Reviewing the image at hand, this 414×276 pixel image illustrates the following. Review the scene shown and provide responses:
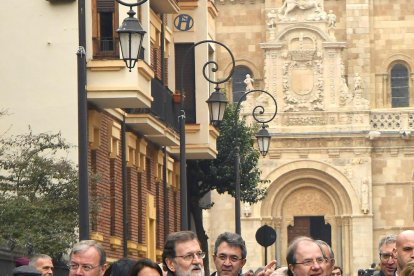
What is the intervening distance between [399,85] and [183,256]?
6444cm

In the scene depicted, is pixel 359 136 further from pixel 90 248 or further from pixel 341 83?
pixel 90 248

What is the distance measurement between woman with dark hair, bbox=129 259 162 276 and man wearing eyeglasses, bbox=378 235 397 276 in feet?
19.7

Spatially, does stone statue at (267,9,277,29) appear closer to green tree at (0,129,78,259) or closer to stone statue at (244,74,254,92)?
stone statue at (244,74,254,92)

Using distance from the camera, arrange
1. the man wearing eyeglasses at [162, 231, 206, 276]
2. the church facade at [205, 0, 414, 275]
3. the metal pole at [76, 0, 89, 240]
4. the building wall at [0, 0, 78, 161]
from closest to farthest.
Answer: the man wearing eyeglasses at [162, 231, 206, 276]
the metal pole at [76, 0, 89, 240]
the building wall at [0, 0, 78, 161]
the church facade at [205, 0, 414, 275]

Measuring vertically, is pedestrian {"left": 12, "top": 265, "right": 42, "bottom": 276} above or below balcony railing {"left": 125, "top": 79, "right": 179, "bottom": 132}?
below

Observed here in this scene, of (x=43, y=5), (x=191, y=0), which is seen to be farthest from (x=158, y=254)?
(x=43, y=5)

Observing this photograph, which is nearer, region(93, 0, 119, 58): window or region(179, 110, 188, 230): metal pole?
region(93, 0, 119, 58): window

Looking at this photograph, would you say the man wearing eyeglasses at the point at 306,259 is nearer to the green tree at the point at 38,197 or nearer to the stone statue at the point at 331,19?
the green tree at the point at 38,197

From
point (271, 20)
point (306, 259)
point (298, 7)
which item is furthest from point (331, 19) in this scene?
point (306, 259)

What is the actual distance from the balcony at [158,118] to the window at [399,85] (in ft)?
114

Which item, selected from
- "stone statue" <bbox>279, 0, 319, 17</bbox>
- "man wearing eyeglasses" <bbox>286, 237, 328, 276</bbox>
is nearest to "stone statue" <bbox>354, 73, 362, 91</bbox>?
"stone statue" <bbox>279, 0, 319, 17</bbox>

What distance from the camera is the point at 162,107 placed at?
42.8m

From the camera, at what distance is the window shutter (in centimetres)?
3694

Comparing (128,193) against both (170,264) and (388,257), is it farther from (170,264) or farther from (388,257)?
(170,264)
